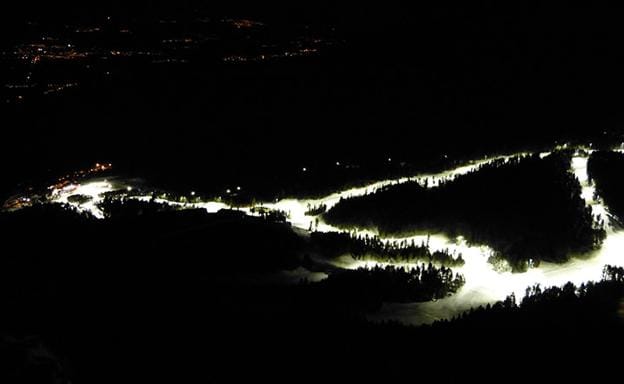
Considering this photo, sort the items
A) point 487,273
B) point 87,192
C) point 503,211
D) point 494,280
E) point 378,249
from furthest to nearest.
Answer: point 87,192 → point 503,211 → point 378,249 → point 487,273 → point 494,280

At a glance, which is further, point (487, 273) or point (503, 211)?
point (503, 211)

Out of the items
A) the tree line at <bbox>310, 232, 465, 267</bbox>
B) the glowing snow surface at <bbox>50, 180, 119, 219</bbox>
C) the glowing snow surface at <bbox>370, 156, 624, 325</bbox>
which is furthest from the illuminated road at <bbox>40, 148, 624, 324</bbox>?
the glowing snow surface at <bbox>50, 180, 119, 219</bbox>

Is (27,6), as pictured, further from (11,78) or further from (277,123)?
(277,123)

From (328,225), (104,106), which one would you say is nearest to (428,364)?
(328,225)

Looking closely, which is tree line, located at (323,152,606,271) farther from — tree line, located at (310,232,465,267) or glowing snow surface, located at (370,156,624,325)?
tree line, located at (310,232,465,267)

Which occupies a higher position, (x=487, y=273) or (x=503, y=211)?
(x=503, y=211)

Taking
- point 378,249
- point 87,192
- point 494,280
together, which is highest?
point 87,192

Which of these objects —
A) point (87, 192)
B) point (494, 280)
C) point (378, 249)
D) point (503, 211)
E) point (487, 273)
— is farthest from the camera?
point (87, 192)

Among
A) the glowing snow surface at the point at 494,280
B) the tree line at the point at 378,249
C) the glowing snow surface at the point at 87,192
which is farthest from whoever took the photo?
the glowing snow surface at the point at 87,192

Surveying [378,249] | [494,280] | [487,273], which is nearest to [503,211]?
[487,273]

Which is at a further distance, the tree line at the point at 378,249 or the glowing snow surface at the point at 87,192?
the glowing snow surface at the point at 87,192

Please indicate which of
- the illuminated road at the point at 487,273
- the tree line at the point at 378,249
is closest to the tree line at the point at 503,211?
the illuminated road at the point at 487,273

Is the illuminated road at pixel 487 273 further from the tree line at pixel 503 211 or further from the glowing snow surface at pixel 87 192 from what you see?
the glowing snow surface at pixel 87 192

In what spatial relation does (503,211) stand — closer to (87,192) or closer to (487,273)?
(487,273)
